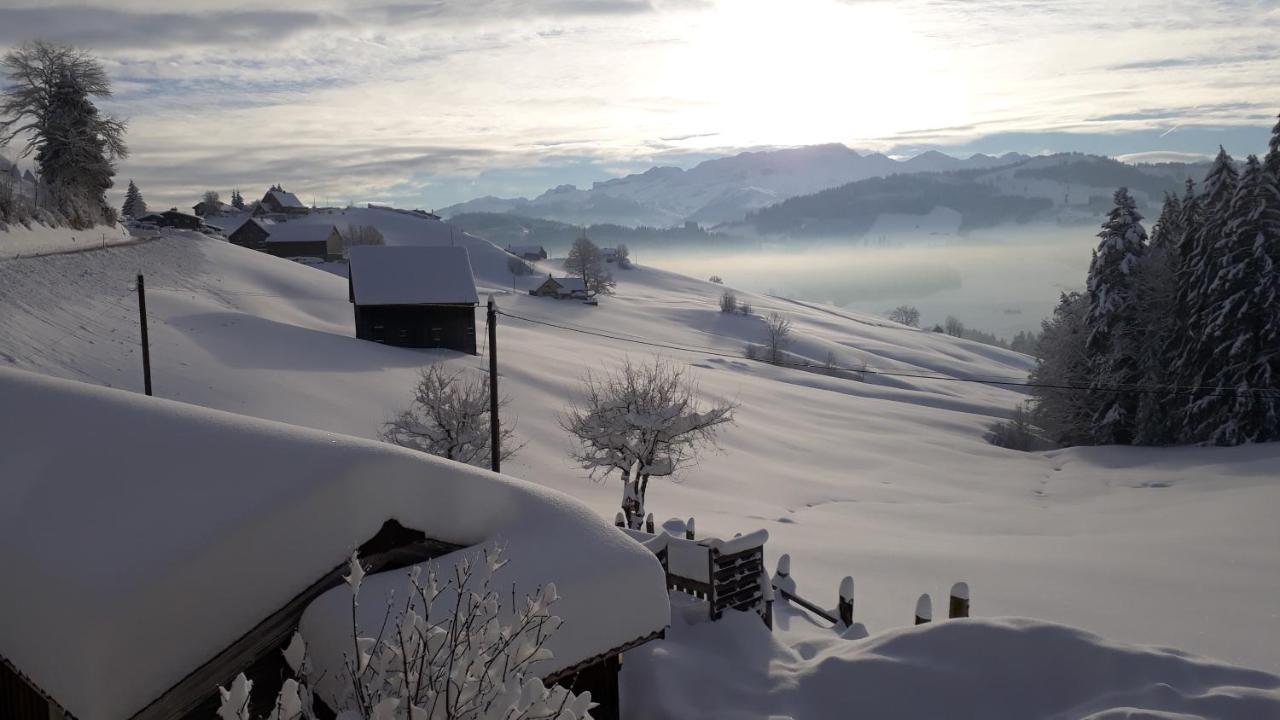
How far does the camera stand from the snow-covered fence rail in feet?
37.4

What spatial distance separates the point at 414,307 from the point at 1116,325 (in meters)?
36.2

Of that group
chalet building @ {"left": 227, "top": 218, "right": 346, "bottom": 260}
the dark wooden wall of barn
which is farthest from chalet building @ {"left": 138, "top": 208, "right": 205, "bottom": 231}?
the dark wooden wall of barn

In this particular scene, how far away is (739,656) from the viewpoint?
33.8 ft

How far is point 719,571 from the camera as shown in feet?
37.3

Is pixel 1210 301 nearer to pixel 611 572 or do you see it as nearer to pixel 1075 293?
pixel 1075 293

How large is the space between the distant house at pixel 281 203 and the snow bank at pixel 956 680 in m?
141

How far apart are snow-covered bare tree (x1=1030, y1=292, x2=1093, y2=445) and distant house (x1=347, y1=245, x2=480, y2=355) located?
3009 cm

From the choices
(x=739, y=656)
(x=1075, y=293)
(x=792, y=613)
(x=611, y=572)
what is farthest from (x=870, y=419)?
(x=611, y=572)

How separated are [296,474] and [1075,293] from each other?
157 feet

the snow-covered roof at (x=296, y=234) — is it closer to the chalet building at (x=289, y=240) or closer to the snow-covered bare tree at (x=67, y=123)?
the chalet building at (x=289, y=240)

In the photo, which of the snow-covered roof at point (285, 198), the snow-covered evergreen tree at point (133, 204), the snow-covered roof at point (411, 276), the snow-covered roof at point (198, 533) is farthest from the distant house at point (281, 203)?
the snow-covered roof at point (198, 533)

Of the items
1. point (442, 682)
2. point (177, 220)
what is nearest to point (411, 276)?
point (442, 682)

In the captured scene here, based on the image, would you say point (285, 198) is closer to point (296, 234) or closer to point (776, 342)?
point (296, 234)

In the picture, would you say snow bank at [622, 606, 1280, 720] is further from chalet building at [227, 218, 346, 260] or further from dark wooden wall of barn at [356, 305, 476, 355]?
chalet building at [227, 218, 346, 260]
